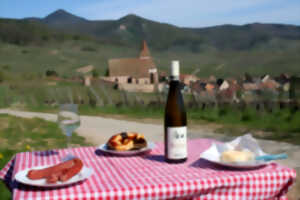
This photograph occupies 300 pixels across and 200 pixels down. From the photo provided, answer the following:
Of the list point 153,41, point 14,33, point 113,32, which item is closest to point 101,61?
point 113,32

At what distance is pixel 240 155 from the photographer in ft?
7.02

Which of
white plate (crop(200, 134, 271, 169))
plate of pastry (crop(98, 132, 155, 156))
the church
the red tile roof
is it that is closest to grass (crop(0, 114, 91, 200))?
plate of pastry (crop(98, 132, 155, 156))

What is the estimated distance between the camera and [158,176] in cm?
197

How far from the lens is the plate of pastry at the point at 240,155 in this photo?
6.86 feet

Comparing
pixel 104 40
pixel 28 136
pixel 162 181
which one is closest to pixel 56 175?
pixel 162 181

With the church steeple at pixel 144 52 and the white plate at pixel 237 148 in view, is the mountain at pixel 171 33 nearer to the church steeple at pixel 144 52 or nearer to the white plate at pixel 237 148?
the church steeple at pixel 144 52

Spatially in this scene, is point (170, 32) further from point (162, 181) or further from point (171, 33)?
point (162, 181)

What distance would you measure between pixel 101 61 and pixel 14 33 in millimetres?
14407

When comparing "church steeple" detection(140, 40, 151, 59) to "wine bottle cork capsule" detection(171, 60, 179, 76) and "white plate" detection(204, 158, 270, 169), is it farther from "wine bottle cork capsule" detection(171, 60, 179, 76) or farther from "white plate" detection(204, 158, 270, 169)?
"white plate" detection(204, 158, 270, 169)

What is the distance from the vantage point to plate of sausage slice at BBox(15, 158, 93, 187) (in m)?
1.79

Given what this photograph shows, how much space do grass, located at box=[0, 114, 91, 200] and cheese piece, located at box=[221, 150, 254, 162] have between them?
427 centimetres

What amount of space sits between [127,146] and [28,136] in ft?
20.4

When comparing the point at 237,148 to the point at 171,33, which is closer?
the point at 237,148

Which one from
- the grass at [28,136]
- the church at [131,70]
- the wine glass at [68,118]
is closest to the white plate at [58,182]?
the wine glass at [68,118]
